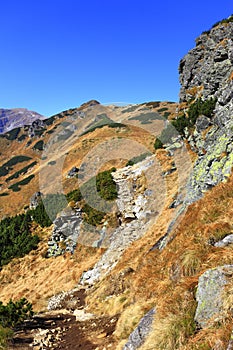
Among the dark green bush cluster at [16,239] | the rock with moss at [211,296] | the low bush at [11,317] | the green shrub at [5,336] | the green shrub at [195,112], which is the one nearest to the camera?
the rock with moss at [211,296]

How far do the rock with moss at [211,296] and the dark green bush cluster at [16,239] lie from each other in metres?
24.3

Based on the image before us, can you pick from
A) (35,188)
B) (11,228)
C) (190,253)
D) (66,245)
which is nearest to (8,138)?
(35,188)

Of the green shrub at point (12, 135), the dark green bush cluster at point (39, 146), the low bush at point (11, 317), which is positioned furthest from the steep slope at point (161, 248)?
the green shrub at point (12, 135)


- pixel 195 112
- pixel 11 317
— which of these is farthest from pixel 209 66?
pixel 11 317

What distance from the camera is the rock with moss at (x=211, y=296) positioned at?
4.90 meters

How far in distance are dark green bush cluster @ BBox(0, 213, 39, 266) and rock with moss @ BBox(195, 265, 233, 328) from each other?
24.3 meters

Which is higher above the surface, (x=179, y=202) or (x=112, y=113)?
(x=112, y=113)

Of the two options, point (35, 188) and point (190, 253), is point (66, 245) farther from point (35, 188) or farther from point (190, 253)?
point (35, 188)

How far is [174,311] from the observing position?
5805 millimetres

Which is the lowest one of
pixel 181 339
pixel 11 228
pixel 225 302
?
pixel 181 339

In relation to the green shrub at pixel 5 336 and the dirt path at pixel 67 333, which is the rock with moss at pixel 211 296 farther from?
the green shrub at pixel 5 336

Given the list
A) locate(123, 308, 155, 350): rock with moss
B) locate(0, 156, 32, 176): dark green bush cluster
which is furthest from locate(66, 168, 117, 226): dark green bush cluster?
locate(0, 156, 32, 176): dark green bush cluster

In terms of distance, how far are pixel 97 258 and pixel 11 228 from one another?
15.1 metres

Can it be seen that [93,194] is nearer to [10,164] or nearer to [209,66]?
[209,66]
